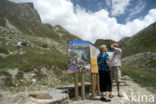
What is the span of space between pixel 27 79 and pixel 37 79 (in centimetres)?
74

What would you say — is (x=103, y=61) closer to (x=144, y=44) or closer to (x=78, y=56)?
(x=78, y=56)

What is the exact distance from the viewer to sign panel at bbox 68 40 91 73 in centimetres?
641

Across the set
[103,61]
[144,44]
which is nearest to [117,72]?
[103,61]

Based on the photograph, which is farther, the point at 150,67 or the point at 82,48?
the point at 150,67

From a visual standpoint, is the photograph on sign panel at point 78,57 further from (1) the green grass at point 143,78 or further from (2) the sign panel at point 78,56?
(1) the green grass at point 143,78

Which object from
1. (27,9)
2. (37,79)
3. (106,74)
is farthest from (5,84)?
(27,9)

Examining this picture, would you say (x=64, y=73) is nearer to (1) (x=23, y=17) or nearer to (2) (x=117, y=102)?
(2) (x=117, y=102)

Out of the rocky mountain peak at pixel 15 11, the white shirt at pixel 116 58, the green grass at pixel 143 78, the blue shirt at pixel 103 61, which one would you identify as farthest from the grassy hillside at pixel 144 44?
the rocky mountain peak at pixel 15 11

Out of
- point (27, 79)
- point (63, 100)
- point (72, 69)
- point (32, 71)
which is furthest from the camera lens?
point (32, 71)

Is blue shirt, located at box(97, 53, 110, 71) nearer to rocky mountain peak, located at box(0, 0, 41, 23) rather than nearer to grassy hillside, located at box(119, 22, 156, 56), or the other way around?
grassy hillside, located at box(119, 22, 156, 56)

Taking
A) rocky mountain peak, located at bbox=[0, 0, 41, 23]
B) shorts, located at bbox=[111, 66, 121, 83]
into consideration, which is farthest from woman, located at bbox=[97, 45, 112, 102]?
rocky mountain peak, located at bbox=[0, 0, 41, 23]

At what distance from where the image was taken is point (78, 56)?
6.59 m

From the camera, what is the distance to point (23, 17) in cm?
10369

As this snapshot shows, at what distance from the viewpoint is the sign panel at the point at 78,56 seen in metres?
6.41
